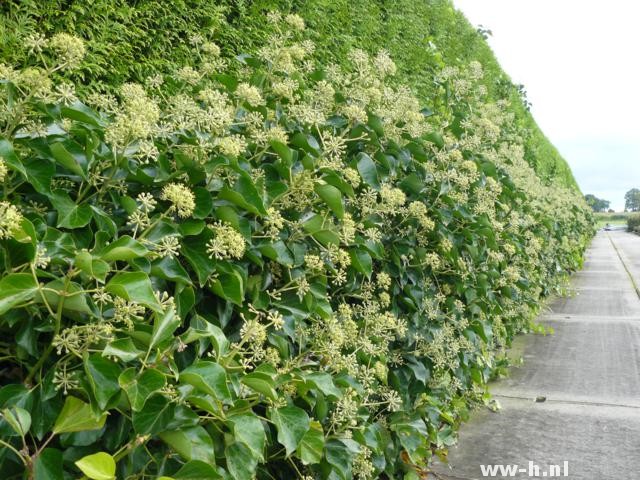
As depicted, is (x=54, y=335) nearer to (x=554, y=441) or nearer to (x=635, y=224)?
(x=554, y=441)

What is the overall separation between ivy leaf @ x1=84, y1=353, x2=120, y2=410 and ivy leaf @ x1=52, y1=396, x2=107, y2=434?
0.04 metres

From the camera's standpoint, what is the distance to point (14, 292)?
1191 mm

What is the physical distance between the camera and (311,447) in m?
1.91

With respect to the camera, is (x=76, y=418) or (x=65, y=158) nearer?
(x=76, y=418)

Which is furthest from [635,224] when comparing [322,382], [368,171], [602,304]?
[322,382]

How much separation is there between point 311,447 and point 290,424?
20 centimetres

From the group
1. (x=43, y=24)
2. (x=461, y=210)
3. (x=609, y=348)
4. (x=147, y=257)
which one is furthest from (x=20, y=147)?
(x=609, y=348)

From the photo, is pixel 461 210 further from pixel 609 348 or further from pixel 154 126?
pixel 609 348

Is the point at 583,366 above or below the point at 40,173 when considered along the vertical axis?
below

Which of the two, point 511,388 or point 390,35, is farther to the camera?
point 390,35

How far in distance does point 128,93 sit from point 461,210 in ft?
6.83

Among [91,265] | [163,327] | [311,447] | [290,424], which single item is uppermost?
[91,265]

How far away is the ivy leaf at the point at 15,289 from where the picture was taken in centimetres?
117

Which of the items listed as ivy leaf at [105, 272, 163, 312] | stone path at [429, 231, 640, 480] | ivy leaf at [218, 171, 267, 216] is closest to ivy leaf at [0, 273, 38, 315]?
ivy leaf at [105, 272, 163, 312]
